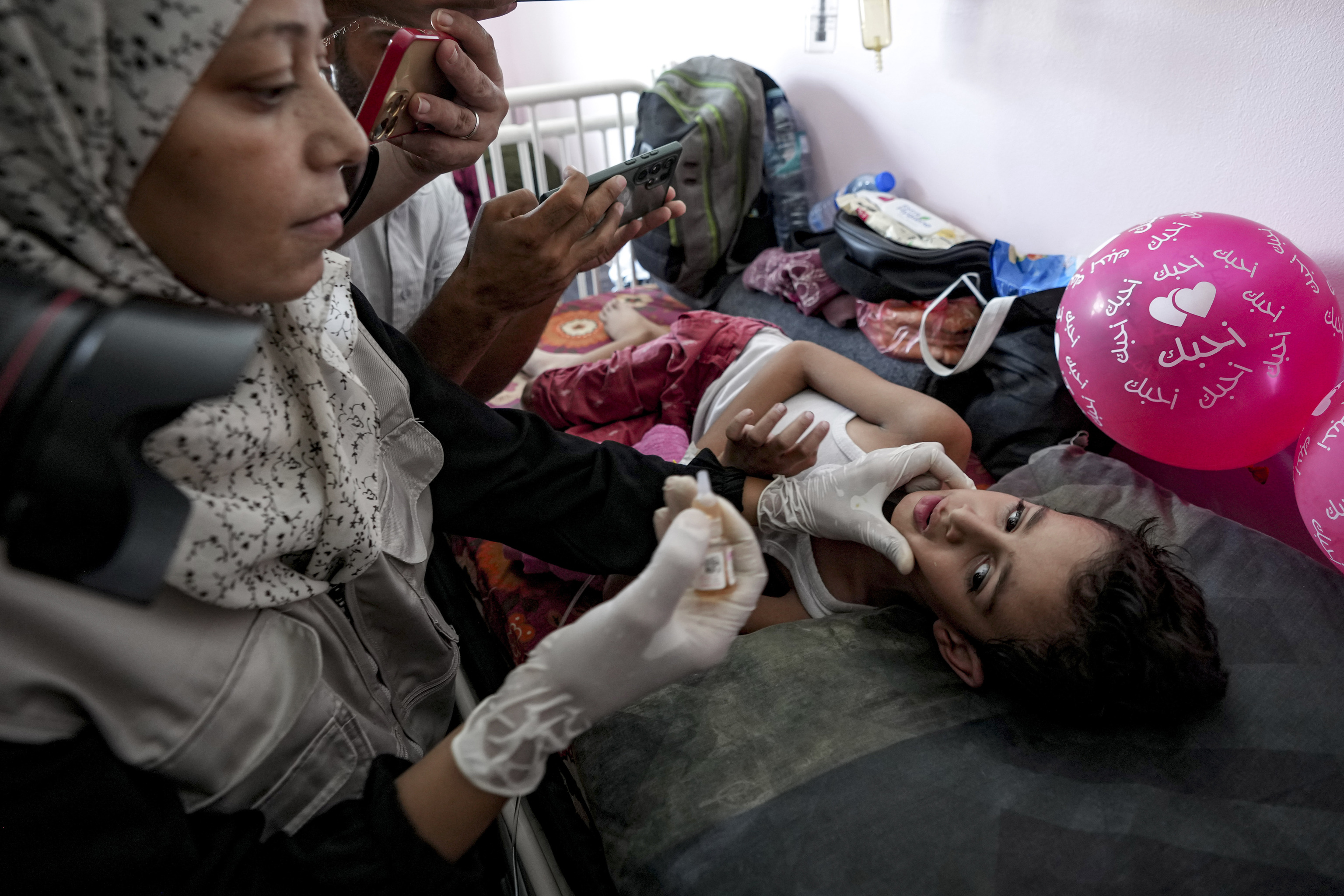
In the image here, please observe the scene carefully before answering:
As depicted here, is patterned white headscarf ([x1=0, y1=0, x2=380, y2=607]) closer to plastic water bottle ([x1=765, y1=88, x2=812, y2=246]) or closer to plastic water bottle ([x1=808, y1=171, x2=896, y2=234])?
plastic water bottle ([x1=808, y1=171, x2=896, y2=234])

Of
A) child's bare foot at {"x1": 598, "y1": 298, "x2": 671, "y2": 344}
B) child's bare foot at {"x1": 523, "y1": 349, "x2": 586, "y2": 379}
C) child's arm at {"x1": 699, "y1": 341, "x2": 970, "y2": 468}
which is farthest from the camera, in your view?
child's bare foot at {"x1": 598, "y1": 298, "x2": 671, "y2": 344}

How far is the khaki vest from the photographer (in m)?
0.65

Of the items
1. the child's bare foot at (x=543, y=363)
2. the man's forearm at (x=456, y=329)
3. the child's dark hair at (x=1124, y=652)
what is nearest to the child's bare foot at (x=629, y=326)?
the child's bare foot at (x=543, y=363)

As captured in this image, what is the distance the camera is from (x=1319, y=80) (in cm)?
137

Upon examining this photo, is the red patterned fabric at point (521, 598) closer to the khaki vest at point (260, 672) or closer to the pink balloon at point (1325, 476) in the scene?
the khaki vest at point (260, 672)

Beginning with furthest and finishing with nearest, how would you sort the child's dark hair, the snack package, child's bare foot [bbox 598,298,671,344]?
child's bare foot [bbox 598,298,671,344], the snack package, the child's dark hair

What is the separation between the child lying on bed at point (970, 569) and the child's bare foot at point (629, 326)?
60cm

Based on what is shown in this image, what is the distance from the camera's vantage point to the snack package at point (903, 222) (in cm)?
212

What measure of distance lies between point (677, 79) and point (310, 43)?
223 cm

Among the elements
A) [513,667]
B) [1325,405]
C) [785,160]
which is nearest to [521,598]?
[513,667]

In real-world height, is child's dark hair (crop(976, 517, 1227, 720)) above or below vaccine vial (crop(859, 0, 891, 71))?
below

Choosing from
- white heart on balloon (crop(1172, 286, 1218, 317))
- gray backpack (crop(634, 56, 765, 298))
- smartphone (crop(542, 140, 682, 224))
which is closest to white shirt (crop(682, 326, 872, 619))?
smartphone (crop(542, 140, 682, 224))

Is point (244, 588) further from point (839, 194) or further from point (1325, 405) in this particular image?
point (839, 194)

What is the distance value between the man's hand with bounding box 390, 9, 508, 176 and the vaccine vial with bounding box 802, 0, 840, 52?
61.0 inches
